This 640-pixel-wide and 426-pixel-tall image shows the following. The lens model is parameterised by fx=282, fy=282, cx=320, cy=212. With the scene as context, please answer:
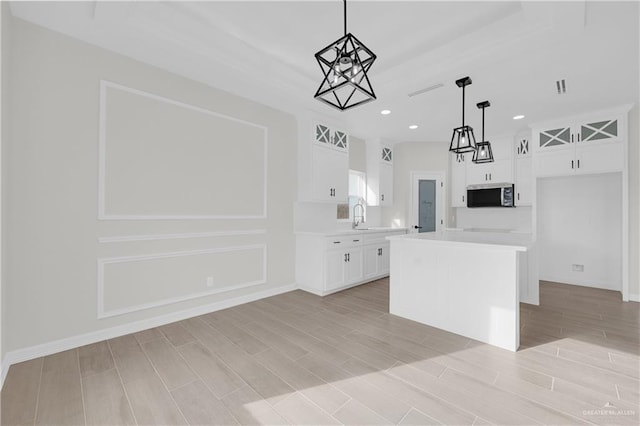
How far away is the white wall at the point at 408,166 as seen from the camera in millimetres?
6148

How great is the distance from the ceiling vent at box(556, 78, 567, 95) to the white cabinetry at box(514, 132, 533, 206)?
1.84 m

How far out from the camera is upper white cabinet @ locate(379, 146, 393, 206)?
5910 millimetres

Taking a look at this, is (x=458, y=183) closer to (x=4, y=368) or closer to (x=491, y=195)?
(x=491, y=195)

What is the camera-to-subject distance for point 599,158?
4.28 meters

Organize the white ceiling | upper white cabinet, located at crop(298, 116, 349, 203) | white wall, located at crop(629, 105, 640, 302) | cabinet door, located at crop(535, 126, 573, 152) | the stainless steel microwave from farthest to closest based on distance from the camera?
the stainless steel microwave, cabinet door, located at crop(535, 126, 573, 152), upper white cabinet, located at crop(298, 116, 349, 203), white wall, located at crop(629, 105, 640, 302), the white ceiling

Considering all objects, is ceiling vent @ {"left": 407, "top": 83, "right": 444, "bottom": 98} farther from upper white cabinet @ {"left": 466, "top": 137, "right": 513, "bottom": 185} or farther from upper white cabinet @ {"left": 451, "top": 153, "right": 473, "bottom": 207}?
upper white cabinet @ {"left": 451, "top": 153, "right": 473, "bottom": 207}

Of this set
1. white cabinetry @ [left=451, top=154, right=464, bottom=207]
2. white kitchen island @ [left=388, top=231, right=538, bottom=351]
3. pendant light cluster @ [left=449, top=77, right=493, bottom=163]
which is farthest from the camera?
white cabinetry @ [left=451, top=154, right=464, bottom=207]

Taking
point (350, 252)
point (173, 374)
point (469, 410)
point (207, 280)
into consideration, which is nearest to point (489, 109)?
point (350, 252)

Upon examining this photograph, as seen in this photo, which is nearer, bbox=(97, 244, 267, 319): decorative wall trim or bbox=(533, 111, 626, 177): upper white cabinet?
bbox=(97, 244, 267, 319): decorative wall trim

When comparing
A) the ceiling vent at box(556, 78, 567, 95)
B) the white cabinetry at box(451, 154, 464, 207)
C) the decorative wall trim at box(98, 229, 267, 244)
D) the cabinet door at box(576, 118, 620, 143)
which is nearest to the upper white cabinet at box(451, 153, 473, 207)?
the white cabinetry at box(451, 154, 464, 207)

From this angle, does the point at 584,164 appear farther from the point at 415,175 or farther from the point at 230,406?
the point at 230,406

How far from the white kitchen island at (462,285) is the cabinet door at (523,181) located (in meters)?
2.93

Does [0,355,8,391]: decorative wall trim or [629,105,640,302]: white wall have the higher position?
[629,105,640,302]: white wall

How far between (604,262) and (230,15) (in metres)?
6.26
